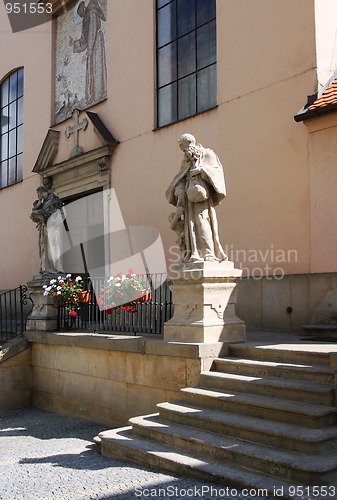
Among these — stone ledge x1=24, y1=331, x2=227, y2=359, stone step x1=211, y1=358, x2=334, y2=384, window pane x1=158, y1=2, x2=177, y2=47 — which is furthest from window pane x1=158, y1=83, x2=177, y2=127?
stone step x1=211, y1=358, x2=334, y2=384

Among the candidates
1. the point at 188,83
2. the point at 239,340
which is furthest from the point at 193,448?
the point at 188,83

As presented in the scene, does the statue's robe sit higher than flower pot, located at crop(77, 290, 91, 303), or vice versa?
the statue's robe

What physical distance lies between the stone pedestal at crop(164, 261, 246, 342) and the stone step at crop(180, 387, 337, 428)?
2.46ft

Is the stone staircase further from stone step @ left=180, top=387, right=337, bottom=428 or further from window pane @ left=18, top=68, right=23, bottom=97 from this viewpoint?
A: window pane @ left=18, top=68, right=23, bottom=97

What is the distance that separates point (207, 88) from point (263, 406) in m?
6.94

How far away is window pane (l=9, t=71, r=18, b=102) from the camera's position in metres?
16.8

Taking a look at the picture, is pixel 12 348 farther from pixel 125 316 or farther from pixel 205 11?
pixel 205 11

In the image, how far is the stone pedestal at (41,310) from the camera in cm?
1014

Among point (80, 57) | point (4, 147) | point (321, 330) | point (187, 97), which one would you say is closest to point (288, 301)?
point (321, 330)

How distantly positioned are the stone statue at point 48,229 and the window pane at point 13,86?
724 cm

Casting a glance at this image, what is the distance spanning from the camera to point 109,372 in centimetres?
817

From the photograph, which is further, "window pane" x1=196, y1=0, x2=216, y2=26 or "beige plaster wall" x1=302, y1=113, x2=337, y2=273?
"window pane" x1=196, y1=0, x2=216, y2=26

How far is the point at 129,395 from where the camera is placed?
7.71m

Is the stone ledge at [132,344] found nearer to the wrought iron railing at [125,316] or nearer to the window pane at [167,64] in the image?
the wrought iron railing at [125,316]
